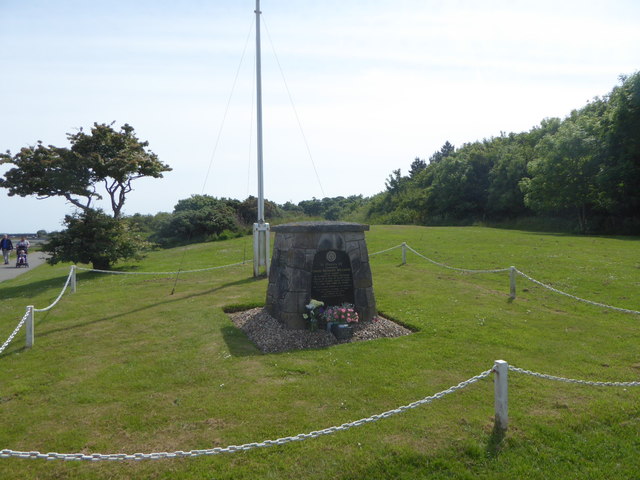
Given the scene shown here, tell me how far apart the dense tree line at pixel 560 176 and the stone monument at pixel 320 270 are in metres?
27.1

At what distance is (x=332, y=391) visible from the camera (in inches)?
241

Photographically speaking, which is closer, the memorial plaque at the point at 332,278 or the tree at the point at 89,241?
the memorial plaque at the point at 332,278

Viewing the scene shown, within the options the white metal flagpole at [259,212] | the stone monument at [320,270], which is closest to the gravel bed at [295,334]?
the stone monument at [320,270]

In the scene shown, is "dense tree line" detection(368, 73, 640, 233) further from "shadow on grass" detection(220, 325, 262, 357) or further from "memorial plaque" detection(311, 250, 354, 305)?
"shadow on grass" detection(220, 325, 262, 357)

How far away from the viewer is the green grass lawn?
4.54 m

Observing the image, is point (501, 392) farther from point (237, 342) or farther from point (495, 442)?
point (237, 342)

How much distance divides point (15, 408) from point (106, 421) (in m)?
1.48

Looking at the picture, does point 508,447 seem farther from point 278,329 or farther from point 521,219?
point 521,219

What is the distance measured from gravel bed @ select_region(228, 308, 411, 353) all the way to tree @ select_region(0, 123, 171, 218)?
40.3 ft

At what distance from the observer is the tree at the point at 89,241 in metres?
17.9

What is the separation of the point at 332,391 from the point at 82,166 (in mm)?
16554

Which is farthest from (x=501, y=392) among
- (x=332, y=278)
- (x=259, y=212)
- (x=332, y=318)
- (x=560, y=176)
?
(x=560, y=176)

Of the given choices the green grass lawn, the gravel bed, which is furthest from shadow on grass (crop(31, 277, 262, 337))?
the gravel bed

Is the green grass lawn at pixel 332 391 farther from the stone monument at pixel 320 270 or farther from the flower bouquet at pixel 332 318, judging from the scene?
the stone monument at pixel 320 270
